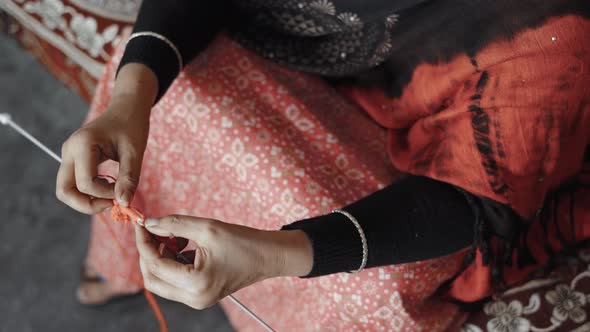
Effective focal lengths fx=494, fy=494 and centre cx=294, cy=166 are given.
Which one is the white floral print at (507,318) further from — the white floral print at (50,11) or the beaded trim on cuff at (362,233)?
the white floral print at (50,11)

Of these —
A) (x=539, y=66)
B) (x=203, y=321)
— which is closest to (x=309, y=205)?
(x=539, y=66)

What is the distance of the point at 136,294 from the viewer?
129 cm

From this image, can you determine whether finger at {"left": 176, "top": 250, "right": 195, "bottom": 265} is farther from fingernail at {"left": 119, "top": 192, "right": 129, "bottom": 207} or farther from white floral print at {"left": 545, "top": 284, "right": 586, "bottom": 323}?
white floral print at {"left": 545, "top": 284, "right": 586, "bottom": 323}

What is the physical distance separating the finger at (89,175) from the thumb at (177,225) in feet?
0.28

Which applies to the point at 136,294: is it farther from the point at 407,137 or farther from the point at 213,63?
the point at 407,137

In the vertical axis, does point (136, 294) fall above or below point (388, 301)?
below

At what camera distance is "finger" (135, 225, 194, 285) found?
0.57 meters

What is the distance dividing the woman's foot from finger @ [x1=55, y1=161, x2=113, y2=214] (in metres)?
0.67

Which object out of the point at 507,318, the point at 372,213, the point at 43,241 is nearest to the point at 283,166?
the point at 372,213

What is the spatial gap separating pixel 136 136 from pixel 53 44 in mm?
579

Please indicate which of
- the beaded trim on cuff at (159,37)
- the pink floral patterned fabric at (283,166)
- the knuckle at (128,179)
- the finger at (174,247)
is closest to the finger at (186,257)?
the finger at (174,247)

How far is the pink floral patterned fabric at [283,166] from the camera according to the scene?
801 mm

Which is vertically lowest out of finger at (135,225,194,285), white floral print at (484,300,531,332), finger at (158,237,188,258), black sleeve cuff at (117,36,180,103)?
white floral print at (484,300,531,332)

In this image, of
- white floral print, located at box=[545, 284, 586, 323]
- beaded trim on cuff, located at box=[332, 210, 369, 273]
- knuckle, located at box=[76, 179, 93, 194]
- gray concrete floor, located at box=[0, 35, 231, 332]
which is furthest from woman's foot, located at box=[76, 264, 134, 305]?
white floral print, located at box=[545, 284, 586, 323]
